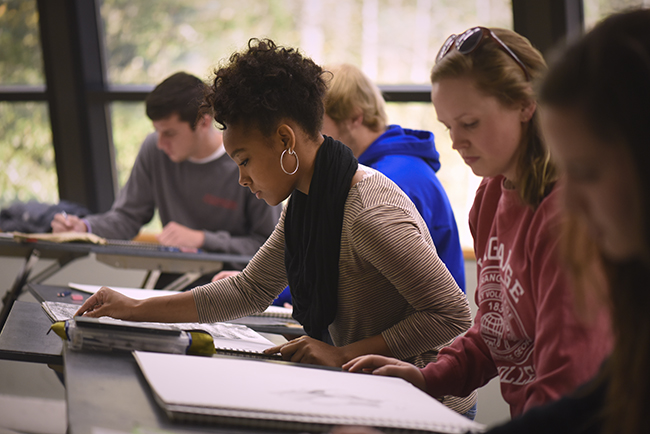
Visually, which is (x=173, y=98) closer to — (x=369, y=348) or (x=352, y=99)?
(x=352, y=99)

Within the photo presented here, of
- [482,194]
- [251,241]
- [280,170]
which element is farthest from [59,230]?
[482,194]

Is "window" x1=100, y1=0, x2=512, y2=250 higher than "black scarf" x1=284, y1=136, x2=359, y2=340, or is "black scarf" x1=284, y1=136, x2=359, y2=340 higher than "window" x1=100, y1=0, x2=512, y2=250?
"window" x1=100, y1=0, x2=512, y2=250

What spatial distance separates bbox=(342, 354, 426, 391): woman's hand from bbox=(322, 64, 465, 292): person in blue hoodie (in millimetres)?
746

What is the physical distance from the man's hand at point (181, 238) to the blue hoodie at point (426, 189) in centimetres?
81

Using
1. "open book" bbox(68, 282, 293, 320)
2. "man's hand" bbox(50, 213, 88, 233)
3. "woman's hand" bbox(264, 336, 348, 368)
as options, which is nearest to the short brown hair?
"man's hand" bbox(50, 213, 88, 233)

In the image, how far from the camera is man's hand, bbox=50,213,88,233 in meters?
2.42

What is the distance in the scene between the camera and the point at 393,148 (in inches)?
73.4

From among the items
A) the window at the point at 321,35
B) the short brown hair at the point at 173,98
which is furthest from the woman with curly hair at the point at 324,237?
the window at the point at 321,35

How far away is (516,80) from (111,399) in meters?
0.75

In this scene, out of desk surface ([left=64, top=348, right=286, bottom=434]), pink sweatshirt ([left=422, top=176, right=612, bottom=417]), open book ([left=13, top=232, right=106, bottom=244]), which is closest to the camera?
desk surface ([left=64, top=348, right=286, bottom=434])

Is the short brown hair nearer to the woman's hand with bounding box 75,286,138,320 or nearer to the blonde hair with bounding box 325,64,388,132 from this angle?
the blonde hair with bounding box 325,64,388,132

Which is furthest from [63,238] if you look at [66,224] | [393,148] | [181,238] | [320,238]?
[320,238]

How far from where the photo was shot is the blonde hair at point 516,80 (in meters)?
0.90

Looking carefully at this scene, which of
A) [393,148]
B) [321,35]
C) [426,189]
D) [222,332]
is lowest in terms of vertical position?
[222,332]
